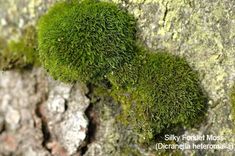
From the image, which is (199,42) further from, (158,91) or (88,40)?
(88,40)

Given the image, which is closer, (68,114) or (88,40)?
(88,40)

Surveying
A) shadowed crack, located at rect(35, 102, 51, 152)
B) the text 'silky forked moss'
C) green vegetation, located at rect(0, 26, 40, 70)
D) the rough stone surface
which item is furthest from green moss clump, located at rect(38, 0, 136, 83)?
shadowed crack, located at rect(35, 102, 51, 152)

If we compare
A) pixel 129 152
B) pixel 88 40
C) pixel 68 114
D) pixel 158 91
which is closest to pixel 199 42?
pixel 158 91

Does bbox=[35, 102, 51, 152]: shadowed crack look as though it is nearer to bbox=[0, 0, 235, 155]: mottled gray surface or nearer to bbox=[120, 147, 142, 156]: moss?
Result: bbox=[0, 0, 235, 155]: mottled gray surface

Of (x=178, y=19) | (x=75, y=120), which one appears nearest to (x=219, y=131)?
(x=178, y=19)

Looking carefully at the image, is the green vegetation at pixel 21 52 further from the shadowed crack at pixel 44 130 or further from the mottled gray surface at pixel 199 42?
the mottled gray surface at pixel 199 42

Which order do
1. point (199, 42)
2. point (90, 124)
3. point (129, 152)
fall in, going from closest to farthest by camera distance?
point (199, 42) → point (129, 152) → point (90, 124)

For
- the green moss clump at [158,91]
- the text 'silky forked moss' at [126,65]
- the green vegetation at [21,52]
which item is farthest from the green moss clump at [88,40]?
the green vegetation at [21,52]

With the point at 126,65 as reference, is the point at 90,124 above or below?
below
